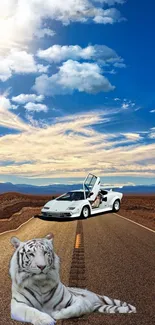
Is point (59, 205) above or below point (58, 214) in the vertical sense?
above

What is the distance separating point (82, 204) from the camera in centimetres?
1691

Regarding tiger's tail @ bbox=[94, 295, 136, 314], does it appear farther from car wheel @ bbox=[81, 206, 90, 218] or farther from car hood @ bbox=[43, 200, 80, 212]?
car wheel @ bbox=[81, 206, 90, 218]

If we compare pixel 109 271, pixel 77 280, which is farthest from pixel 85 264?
pixel 77 280

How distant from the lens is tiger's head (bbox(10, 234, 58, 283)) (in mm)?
4820

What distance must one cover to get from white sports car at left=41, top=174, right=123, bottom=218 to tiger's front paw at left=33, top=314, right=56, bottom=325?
11220mm

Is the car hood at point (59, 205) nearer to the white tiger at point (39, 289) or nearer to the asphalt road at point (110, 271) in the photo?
the asphalt road at point (110, 271)

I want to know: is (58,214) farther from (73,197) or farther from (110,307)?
(110,307)

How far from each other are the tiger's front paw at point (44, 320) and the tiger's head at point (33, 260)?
0.45 metres

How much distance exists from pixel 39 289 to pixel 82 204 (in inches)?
462

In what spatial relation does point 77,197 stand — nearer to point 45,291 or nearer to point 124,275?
point 124,275

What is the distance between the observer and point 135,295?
28.3 feet

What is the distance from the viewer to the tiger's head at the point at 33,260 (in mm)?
4820

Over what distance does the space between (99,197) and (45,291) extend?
12100mm

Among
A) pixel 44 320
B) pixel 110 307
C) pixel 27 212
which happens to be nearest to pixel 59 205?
pixel 110 307
